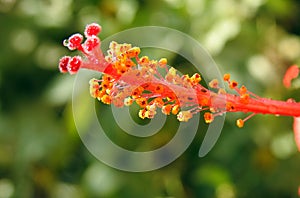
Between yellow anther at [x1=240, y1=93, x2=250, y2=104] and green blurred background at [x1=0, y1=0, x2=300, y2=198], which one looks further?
green blurred background at [x1=0, y1=0, x2=300, y2=198]

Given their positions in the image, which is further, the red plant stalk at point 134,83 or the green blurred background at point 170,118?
the green blurred background at point 170,118

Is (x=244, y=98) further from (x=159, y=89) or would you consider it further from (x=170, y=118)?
(x=170, y=118)

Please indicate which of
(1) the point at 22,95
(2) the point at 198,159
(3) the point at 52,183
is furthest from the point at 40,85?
(2) the point at 198,159

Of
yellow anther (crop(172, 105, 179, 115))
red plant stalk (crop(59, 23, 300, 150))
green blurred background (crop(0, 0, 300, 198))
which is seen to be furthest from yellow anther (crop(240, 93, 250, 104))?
green blurred background (crop(0, 0, 300, 198))

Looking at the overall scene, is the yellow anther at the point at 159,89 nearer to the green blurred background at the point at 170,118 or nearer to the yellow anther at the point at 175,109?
the yellow anther at the point at 175,109

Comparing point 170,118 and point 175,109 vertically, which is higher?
point 170,118

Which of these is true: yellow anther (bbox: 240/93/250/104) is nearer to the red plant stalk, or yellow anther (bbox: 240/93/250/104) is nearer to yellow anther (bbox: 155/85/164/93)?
the red plant stalk

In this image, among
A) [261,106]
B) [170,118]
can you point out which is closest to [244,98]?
[261,106]

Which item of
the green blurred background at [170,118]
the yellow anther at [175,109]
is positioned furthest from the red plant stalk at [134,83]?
the green blurred background at [170,118]

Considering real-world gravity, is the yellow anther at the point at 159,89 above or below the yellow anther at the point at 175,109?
above
